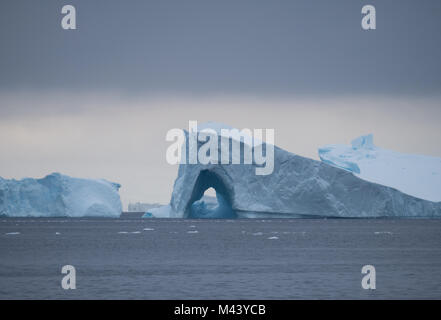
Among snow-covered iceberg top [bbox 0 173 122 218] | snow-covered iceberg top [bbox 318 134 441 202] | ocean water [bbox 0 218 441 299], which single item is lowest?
ocean water [bbox 0 218 441 299]

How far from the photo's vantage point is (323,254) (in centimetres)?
3159

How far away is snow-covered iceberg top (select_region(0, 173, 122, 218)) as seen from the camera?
62125 millimetres

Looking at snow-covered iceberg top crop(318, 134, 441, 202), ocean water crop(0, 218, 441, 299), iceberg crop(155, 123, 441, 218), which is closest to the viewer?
ocean water crop(0, 218, 441, 299)

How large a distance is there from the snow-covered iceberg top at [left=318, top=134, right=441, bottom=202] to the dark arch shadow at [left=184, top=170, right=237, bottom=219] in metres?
8.70

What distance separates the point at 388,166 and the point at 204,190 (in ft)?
52.2

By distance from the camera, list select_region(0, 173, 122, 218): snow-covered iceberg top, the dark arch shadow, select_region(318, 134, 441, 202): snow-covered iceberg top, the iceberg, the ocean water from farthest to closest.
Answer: select_region(0, 173, 122, 218): snow-covered iceberg top → select_region(318, 134, 441, 202): snow-covered iceberg top → the dark arch shadow → the iceberg → the ocean water

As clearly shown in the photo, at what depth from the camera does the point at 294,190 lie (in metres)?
53.8

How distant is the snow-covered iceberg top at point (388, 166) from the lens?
2426 inches

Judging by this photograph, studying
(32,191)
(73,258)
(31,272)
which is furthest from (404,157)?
(31,272)

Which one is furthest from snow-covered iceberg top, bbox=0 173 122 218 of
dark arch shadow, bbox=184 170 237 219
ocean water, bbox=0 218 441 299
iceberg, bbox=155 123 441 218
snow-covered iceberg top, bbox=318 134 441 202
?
ocean water, bbox=0 218 441 299

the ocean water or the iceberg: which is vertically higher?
the iceberg

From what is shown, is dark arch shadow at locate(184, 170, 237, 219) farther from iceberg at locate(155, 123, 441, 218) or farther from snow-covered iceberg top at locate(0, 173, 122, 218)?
snow-covered iceberg top at locate(0, 173, 122, 218)
